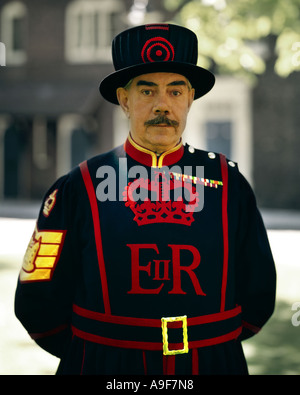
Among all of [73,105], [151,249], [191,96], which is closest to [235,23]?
[191,96]

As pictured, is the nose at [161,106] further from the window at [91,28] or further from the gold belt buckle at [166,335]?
the window at [91,28]

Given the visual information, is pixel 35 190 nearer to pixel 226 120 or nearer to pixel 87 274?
pixel 226 120

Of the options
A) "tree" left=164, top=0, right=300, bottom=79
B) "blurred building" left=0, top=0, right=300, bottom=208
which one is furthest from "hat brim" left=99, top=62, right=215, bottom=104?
"blurred building" left=0, top=0, right=300, bottom=208

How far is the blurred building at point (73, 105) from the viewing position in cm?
1792

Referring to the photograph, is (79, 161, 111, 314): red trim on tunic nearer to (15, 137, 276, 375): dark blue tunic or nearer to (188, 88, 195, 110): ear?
(15, 137, 276, 375): dark blue tunic

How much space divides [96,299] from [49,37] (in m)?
18.7

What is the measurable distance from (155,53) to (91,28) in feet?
58.4

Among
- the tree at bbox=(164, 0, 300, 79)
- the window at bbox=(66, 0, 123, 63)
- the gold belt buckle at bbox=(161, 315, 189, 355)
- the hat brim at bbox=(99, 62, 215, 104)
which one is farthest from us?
the window at bbox=(66, 0, 123, 63)

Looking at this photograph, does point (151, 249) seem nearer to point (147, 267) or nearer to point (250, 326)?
point (147, 267)

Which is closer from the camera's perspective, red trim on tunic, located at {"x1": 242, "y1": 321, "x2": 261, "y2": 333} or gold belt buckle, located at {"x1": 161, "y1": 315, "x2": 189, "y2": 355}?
gold belt buckle, located at {"x1": 161, "y1": 315, "x2": 189, "y2": 355}

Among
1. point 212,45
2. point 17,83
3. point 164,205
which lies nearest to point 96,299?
point 164,205

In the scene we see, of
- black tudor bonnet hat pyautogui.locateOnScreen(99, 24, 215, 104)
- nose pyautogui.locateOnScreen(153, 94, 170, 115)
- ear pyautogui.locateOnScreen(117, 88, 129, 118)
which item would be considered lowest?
nose pyautogui.locateOnScreen(153, 94, 170, 115)

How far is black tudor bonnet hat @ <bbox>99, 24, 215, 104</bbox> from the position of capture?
2.19m

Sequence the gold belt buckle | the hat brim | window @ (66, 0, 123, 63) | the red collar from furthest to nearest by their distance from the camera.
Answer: window @ (66, 0, 123, 63), the red collar, the hat brim, the gold belt buckle
